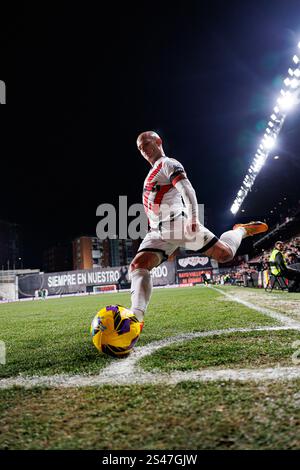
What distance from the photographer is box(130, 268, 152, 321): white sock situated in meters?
3.53

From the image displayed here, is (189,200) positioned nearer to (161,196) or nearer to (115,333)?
(161,196)

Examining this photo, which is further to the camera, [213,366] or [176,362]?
[176,362]

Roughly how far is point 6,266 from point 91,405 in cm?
10011

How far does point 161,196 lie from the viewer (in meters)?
3.83

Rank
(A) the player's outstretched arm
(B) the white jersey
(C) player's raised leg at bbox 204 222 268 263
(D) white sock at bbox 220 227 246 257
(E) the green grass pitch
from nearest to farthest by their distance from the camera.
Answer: (E) the green grass pitch
(A) the player's outstretched arm
(B) the white jersey
(C) player's raised leg at bbox 204 222 268 263
(D) white sock at bbox 220 227 246 257

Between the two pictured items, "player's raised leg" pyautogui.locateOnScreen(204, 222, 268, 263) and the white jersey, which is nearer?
the white jersey

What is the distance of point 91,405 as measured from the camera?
1.84m

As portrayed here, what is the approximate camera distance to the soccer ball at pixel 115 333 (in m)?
3.08

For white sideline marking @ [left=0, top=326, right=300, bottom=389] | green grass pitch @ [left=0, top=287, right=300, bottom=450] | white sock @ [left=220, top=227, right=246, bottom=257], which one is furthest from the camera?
white sock @ [left=220, top=227, right=246, bottom=257]

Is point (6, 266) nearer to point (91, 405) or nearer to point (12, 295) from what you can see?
point (12, 295)

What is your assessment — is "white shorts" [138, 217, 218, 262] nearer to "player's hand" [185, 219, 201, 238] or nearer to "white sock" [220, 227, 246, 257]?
"player's hand" [185, 219, 201, 238]

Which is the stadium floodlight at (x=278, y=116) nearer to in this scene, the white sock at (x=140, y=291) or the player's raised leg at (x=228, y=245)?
the player's raised leg at (x=228, y=245)

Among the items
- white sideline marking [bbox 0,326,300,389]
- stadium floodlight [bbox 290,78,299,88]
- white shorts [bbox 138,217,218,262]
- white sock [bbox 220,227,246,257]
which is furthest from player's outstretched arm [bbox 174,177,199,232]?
A: stadium floodlight [bbox 290,78,299,88]
